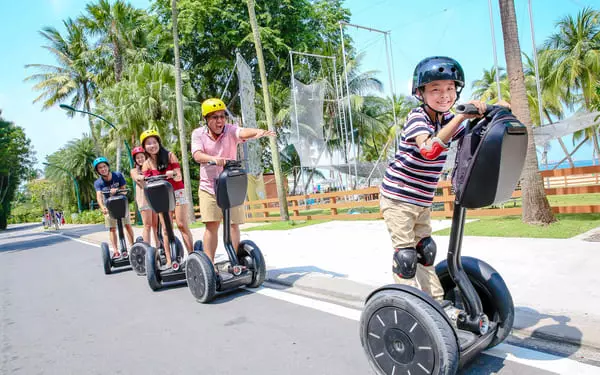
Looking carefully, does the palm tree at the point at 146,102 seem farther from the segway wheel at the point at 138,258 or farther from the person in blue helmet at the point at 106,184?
the segway wheel at the point at 138,258

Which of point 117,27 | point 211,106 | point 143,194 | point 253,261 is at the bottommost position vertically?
point 253,261

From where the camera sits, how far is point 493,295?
Answer: 231 cm

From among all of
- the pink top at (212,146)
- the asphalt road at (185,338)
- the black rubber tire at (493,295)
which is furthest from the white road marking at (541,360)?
the pink top at (212,146)

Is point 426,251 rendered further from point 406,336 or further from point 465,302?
point 406,336

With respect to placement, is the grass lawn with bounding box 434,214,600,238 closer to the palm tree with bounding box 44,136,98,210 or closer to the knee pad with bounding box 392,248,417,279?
the knee pad with bounding box 392,248,417,279

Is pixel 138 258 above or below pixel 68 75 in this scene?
below

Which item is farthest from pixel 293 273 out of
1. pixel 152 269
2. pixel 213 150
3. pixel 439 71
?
pixel 439 71

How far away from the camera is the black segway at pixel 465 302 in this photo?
1859mm

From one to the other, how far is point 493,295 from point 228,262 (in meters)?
3.03

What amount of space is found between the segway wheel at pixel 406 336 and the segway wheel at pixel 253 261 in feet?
7.97

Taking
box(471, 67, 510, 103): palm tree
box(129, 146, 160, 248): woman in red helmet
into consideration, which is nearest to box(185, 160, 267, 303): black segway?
box(129, 146, 160, 248): woman in red helmet

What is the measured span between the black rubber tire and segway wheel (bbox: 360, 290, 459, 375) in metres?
0.48

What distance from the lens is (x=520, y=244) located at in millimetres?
5609

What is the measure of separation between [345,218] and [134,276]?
22.5 ft
